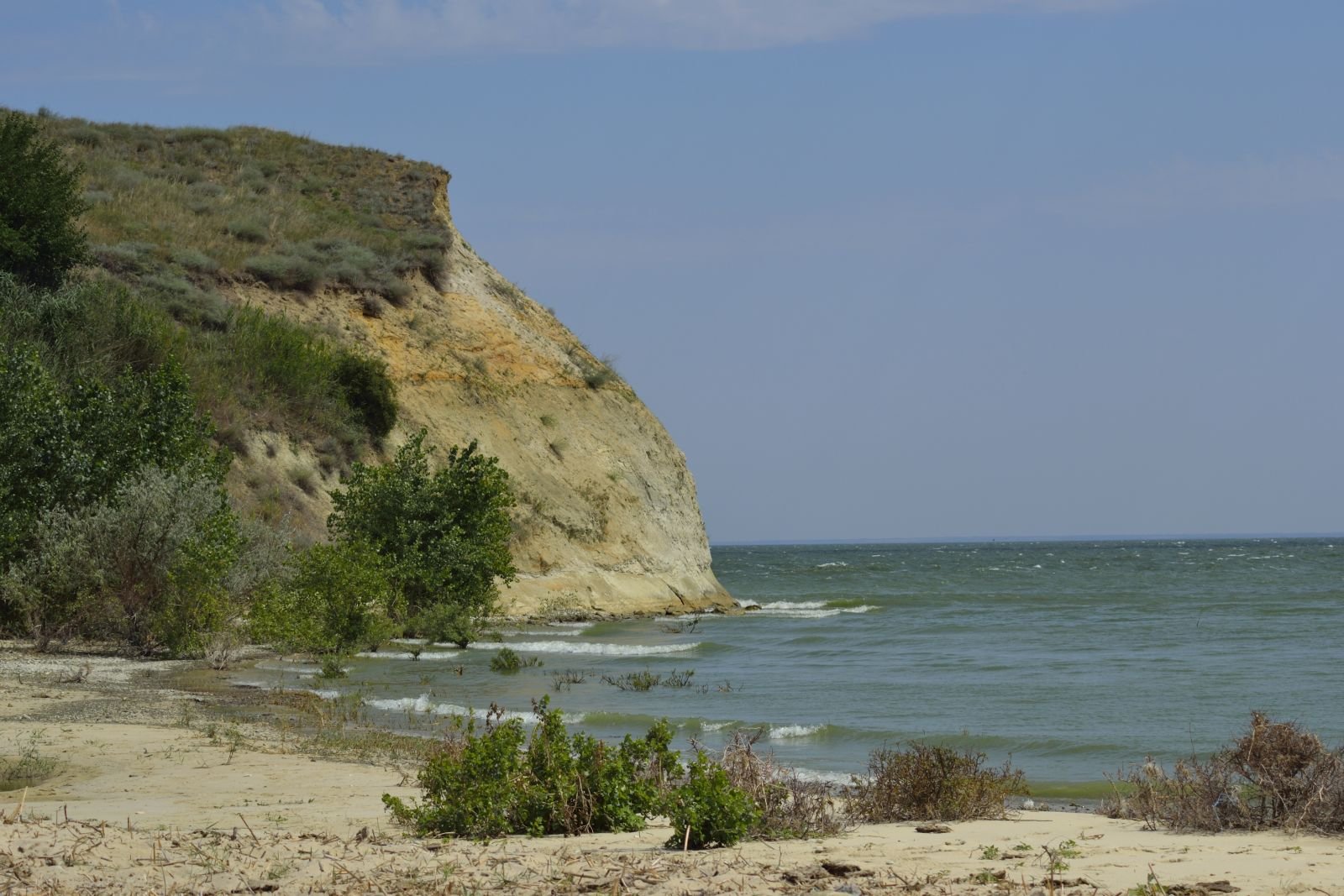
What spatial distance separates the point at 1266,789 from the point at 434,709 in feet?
34.2

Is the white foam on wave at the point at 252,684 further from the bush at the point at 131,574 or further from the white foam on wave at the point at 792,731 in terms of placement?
the white foam on wave at the point at 792,731

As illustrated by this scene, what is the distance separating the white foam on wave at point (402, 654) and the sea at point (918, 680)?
3.6 inches

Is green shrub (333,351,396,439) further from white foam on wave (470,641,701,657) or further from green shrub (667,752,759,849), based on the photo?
green shrub (667,752,759,849)

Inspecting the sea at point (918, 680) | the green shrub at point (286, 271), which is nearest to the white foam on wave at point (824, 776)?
the sea at point (918, 680)

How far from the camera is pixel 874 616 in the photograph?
40938 millimetres

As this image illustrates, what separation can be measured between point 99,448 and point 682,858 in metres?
18.9

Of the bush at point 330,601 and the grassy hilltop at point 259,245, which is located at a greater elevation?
the grassy hilltop at point 259,245

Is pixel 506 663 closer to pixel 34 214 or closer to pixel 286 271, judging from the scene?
pixel 34 214

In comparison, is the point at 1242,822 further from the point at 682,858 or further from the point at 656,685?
the point at 656,685

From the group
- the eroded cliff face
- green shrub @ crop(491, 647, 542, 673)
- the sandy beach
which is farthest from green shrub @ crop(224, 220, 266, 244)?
the sandy beach

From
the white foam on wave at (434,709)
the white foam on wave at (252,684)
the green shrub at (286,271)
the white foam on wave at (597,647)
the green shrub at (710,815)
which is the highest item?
the green shrub at (286,271)

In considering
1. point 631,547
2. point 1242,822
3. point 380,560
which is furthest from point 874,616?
point 1242,822

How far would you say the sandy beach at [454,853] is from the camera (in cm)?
640

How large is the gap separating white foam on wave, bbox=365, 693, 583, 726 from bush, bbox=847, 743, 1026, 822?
6.74 metres
